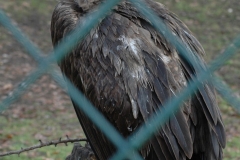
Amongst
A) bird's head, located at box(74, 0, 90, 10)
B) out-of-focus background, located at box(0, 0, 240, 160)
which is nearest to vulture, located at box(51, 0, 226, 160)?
bird's head, located at box(74, 0, 90, 10)

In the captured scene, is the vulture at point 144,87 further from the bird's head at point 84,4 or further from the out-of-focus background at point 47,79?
the out-of-focus background at point 47,79

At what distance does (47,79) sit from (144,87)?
5.96 metres

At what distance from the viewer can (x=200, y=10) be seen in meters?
12.6

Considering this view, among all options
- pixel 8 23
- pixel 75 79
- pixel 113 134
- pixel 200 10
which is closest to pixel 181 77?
pixel 75 79

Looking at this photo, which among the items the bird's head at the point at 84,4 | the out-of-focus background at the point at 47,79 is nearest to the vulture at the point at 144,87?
the bird's head at the point at 84,4

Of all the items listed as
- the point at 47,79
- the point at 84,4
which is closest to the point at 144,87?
the point at 84,4

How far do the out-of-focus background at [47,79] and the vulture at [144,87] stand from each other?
115 inches

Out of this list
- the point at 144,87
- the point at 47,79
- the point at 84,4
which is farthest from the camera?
the point at 47,79

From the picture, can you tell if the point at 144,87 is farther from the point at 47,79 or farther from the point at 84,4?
the point at 47,79

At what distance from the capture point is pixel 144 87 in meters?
3.01

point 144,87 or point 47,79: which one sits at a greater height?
point 144,87

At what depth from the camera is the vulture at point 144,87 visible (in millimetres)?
2994

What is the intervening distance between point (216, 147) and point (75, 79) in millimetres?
1069

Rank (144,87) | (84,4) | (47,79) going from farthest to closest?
(47,79)
(84,4)
(144,87)
